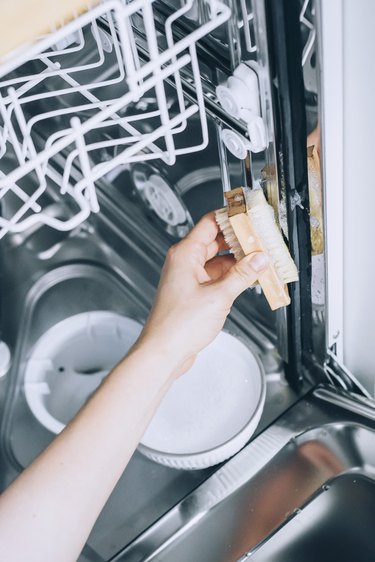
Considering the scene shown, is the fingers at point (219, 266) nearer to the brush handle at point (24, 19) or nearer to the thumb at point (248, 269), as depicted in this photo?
the thumb at point (248, 269)

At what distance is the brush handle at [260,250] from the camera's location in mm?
679

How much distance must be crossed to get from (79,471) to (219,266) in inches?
11.4

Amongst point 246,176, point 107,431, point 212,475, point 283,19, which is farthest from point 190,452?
point 283,19

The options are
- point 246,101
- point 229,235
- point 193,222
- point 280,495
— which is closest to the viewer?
point 246,101

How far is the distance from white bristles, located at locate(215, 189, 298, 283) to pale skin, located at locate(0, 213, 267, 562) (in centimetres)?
3

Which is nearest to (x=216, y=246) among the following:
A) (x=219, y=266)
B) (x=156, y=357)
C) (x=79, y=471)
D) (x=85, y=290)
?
(x=219, y=266)

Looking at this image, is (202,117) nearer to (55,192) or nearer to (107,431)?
(107,431)

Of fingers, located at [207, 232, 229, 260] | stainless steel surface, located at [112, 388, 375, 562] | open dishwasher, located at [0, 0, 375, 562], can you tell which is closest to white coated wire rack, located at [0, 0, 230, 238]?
open dishwasher, located at [0, 0, 375, 562]

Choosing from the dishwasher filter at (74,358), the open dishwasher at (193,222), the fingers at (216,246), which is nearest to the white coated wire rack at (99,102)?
the open dishwasher at (193,222)

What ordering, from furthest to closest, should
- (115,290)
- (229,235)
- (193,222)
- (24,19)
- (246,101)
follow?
1. (115,290)
2. (193,222)
3. (229,235)
4. (246,101)
5. (24,19)

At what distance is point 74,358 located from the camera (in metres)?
1.05

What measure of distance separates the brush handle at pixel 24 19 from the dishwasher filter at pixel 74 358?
605 millimetres

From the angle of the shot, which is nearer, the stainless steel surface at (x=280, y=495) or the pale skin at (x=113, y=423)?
the pale skin at (x=113, y=423)

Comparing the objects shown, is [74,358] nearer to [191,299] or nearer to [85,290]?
[85,290]
